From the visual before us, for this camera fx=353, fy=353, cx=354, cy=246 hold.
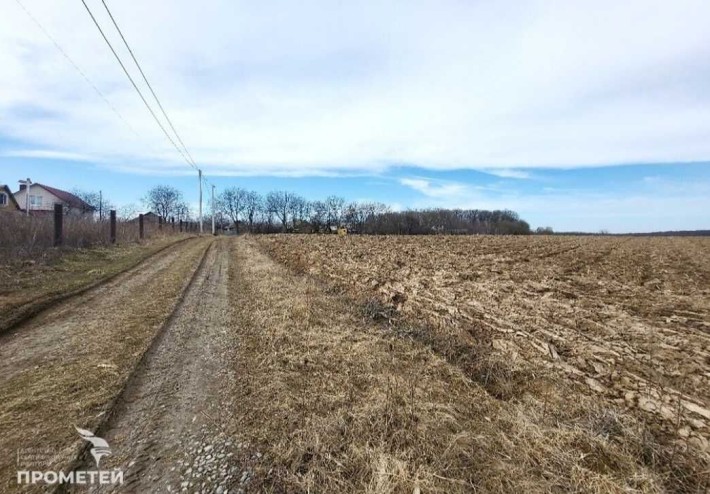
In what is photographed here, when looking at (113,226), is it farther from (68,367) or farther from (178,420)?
(178,420)

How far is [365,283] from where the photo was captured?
948 cm

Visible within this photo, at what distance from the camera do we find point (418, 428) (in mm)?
3137

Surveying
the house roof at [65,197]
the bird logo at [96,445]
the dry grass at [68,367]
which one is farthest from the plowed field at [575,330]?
the house roof at [65,197]

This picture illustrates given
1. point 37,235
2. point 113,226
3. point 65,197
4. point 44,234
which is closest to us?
point 37,235

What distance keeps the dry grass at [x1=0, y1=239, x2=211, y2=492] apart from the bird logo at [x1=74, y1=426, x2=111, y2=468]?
0.05 metres

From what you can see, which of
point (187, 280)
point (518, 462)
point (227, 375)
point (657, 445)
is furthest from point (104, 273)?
point (657, 445)

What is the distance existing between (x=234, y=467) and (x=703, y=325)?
22.9ft

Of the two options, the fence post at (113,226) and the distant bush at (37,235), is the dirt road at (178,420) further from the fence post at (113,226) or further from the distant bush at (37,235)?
the fence post at (113,226)

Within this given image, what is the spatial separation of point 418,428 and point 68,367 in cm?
410

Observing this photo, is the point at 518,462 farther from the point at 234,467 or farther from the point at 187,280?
the point at 187,280

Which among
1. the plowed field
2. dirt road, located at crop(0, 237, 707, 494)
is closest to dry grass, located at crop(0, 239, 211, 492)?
dirt road, located at crop(0, 237, 707, 494)

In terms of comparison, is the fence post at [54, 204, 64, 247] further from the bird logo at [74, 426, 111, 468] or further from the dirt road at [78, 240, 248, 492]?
the bird logo at [74, 426, 111, 468]

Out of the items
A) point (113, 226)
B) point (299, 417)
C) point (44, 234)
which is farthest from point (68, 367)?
point (113, 226)

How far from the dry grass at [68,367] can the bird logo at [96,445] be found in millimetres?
55
